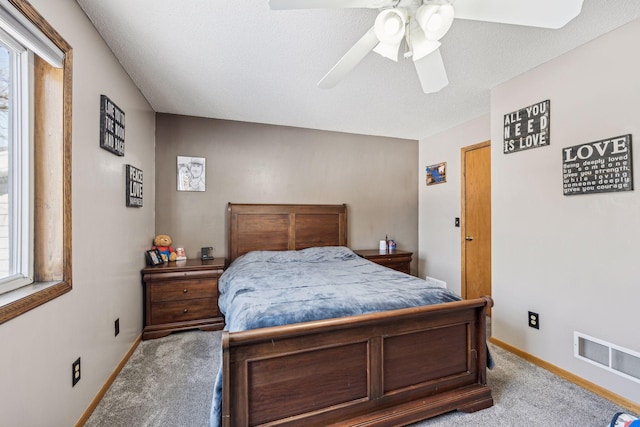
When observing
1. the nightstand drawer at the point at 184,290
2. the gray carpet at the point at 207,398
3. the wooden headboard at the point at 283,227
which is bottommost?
the gray carpet at the point at 207,398

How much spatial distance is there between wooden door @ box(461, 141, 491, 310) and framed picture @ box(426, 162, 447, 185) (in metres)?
0.37

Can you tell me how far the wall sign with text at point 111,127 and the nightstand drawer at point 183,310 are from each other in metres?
1.53

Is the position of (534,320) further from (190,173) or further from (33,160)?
(190,173)

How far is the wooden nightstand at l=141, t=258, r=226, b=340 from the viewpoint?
280cm

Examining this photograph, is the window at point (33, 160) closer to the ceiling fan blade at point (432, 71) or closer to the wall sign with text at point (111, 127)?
the wall sign with text at point (111, 127)

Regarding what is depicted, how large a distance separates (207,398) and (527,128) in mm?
3202

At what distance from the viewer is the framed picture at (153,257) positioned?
2945 mm

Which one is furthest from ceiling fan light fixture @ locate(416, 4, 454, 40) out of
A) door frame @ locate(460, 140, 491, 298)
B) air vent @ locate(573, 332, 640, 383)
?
door frame @ locate(460, 140, 491, 298)

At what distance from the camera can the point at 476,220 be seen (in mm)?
3436

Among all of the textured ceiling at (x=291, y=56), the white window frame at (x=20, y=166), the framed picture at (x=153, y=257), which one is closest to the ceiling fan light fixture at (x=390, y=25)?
the textured ceiling at (x=291, y=56)

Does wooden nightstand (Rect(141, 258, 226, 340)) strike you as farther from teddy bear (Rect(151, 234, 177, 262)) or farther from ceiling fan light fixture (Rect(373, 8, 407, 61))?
ceiling fan light fixture (Rect(373, 8, 407, 61))

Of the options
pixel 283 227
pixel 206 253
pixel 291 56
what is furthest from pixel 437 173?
pixel 206 253

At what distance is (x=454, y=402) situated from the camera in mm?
1717

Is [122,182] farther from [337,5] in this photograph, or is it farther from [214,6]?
[337,5]
